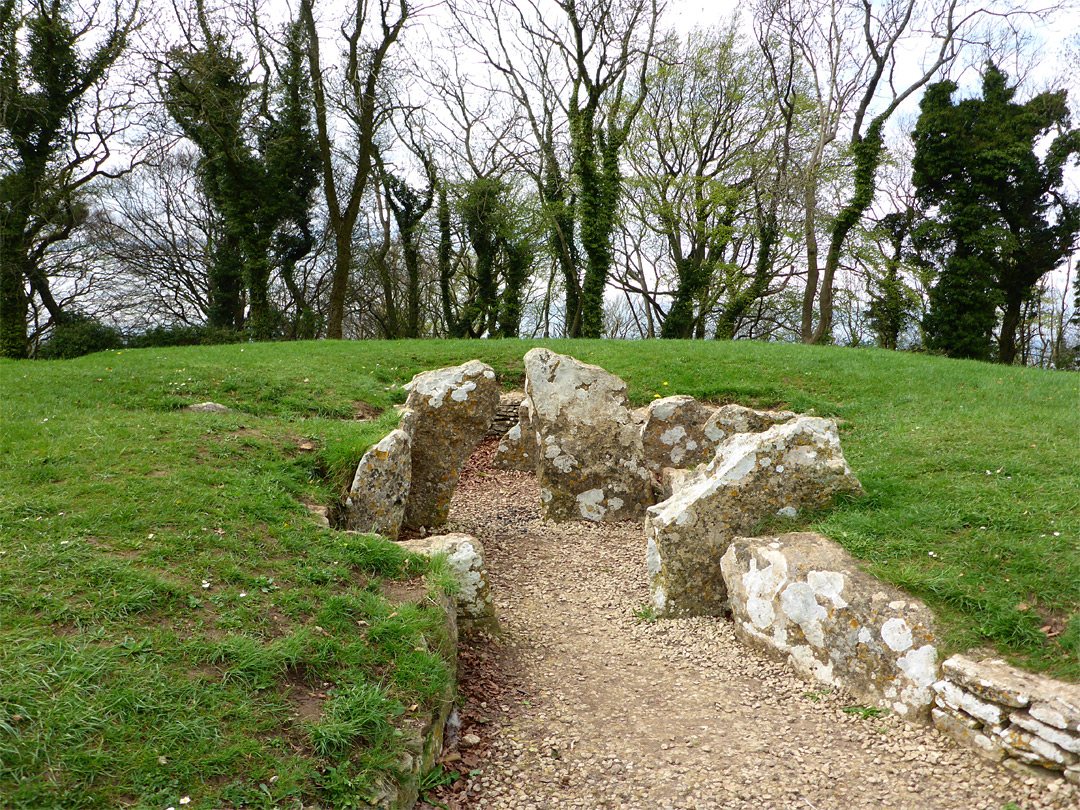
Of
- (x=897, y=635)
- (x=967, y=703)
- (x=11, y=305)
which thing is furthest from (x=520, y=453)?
(x=11, y=305)

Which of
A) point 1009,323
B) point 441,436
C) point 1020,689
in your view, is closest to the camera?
point 1020,689

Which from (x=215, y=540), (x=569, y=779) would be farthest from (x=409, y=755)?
(x=215, y=540)

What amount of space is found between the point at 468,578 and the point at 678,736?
7.34 feet

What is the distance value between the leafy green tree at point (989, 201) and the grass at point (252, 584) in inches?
817

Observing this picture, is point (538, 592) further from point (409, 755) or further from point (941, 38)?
point (941, 38)

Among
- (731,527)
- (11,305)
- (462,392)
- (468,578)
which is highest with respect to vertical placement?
(11,305)

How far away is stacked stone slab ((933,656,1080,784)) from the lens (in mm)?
3637

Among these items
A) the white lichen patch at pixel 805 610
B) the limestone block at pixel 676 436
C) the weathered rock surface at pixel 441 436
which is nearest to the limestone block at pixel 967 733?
the white lichen patch at pixel 805 610

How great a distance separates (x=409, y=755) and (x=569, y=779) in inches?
43.6

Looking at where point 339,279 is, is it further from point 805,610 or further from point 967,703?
point 967,703

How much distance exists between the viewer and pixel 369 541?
18.0ft

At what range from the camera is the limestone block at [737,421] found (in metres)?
9.42

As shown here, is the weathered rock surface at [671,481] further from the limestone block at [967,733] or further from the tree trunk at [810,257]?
the tree trunk at [810,257]

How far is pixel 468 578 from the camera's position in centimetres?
565
